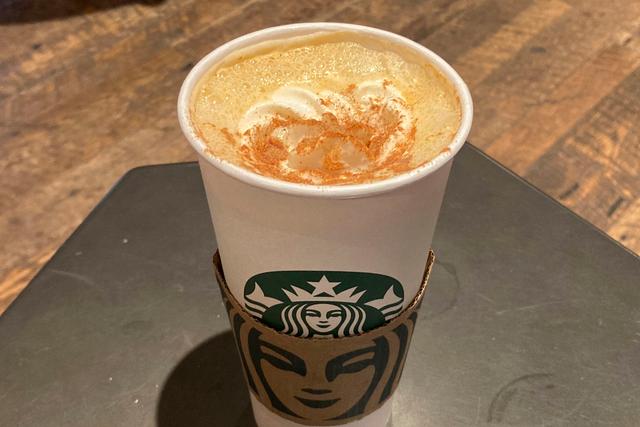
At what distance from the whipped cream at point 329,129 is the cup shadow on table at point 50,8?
115cm

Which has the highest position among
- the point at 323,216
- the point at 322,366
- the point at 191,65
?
the point at 323,216

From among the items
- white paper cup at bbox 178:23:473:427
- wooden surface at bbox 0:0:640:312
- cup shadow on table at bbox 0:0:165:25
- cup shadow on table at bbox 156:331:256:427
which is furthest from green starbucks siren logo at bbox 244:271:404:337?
cup shadow on table at bbox 0:0:165:25

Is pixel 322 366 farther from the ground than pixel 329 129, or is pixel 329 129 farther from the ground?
pixel 329 129

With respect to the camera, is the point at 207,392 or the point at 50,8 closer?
the point at 207,392

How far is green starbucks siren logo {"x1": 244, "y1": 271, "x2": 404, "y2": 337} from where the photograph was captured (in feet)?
1.52

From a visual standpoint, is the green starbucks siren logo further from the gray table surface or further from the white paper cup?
the gray table surface

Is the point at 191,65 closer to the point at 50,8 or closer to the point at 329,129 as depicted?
the point at 50,8

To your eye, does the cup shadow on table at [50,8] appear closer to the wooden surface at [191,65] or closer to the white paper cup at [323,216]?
the wooden surface at [191,65]

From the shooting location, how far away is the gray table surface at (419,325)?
26.7 inches

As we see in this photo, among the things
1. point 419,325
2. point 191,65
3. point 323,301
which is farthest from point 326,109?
point 191,65

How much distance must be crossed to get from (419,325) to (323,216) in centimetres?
38

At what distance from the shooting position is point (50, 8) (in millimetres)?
1479

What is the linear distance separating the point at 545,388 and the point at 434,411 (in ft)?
0.41

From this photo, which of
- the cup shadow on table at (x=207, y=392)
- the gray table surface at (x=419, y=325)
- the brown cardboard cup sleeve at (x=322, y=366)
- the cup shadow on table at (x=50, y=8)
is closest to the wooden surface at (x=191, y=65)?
the cup shadow on table at (x=50, y=8)
